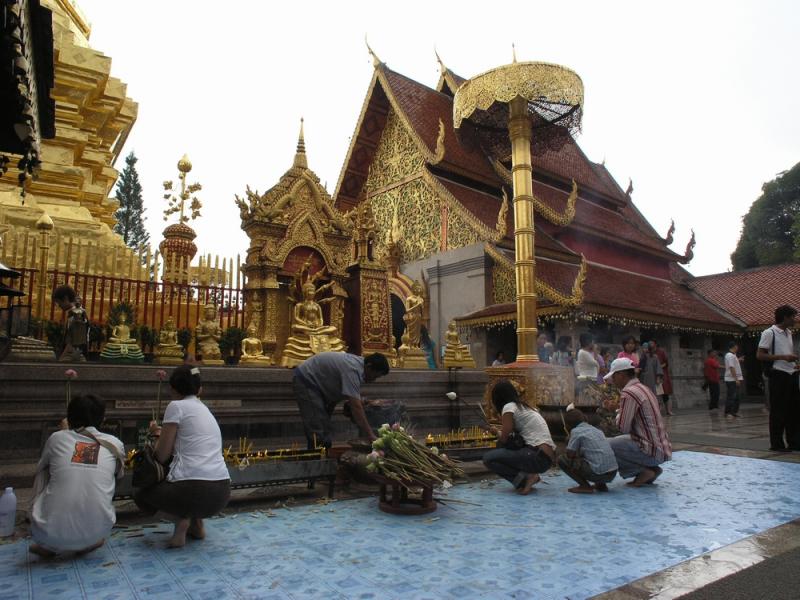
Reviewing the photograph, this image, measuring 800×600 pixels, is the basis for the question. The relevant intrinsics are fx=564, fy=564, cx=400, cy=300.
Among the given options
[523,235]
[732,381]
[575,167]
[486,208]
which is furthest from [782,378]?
[575,167]

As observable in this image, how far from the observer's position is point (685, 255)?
19.2m

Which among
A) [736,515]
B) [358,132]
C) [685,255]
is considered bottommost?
[736,515]

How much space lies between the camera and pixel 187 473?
3.06 metres

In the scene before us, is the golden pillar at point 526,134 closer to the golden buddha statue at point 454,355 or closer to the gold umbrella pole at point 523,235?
the gold umbrella pole at point 523,235

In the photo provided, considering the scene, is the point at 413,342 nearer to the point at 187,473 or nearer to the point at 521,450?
the point at 521,450

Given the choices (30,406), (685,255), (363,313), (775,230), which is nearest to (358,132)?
(363,313)

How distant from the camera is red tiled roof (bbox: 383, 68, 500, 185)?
51.8 feet

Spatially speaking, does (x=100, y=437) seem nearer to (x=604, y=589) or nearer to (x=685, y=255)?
(x=604, y=589)

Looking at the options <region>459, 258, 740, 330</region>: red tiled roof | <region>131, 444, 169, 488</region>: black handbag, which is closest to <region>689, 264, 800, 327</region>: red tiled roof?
<region>459, 258, 740, 330</region>: red tiled roof

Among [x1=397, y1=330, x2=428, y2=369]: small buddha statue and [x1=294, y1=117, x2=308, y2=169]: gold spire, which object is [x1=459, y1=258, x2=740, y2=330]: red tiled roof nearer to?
[x1=397, y1=330, x2=428, y2=369]: small buddha statue

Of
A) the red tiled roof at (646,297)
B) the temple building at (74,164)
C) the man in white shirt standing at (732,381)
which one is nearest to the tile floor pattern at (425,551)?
the temple building at (74,164)

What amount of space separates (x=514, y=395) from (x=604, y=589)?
7.30 feet

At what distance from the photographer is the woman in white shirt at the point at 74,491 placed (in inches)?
108

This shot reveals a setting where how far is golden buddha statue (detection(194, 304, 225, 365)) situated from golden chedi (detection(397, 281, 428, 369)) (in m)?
2.62
